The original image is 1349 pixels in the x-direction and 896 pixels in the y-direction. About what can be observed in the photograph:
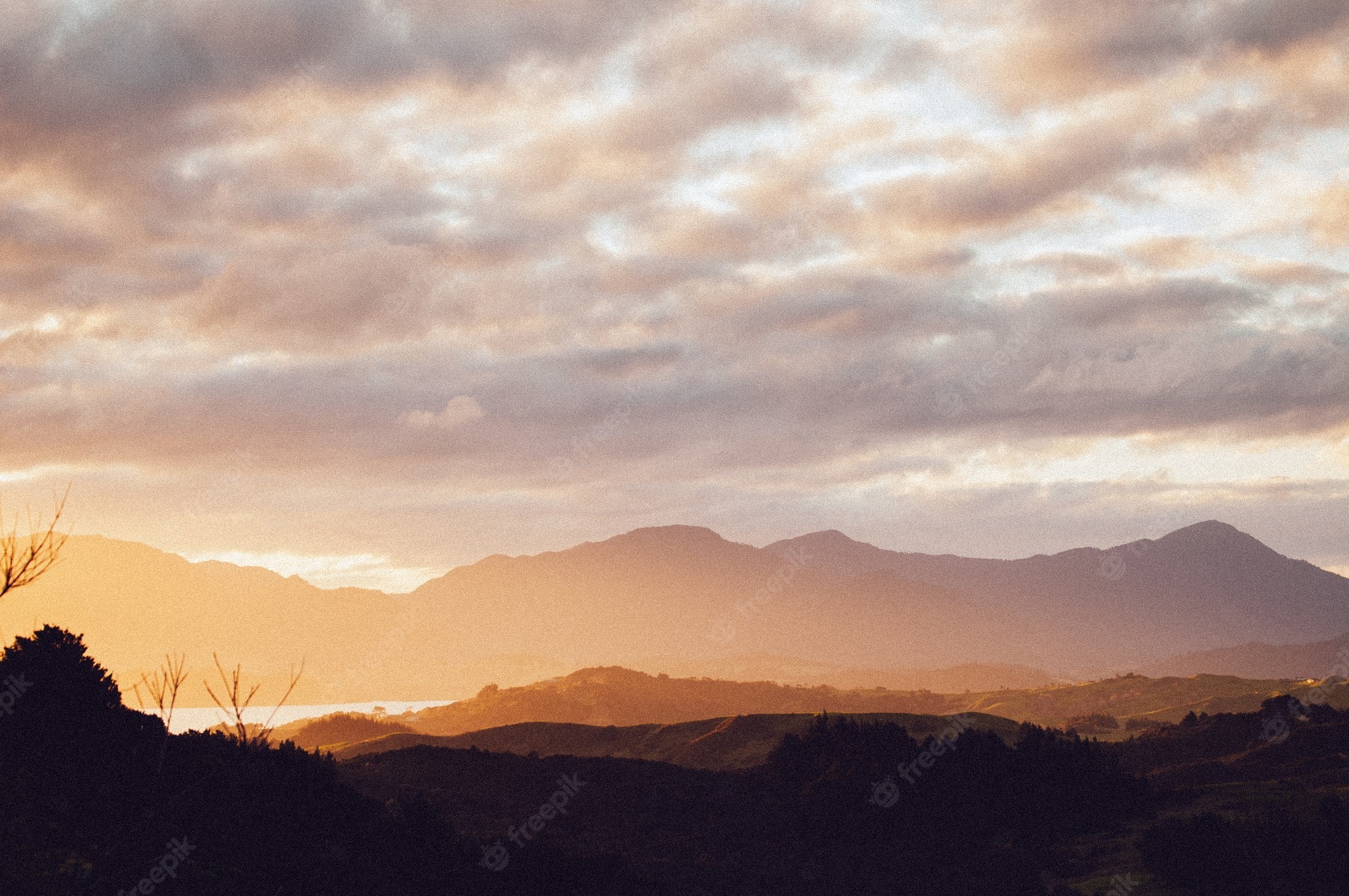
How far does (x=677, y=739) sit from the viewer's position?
75.8 meters

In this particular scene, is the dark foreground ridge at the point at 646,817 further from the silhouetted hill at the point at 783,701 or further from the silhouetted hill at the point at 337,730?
the silhouetted hill at the point at 337,730

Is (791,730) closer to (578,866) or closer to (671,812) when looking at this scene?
(671,812)

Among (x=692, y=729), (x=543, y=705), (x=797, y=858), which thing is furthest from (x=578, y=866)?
(x=543, y=705)

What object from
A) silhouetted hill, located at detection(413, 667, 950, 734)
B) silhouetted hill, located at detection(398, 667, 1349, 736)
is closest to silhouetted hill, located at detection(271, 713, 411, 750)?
silhouetted hill, located at detection(398, 667, 1349, 736)

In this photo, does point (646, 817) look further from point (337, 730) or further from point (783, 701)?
point (783, 701)

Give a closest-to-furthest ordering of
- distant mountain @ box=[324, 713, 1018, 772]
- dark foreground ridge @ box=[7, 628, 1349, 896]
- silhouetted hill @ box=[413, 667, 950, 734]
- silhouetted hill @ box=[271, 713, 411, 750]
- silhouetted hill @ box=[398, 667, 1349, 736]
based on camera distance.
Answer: dark foreground ridge @ box=[7, 628, 1349, 896], distant mountain @ box=[324, 713, 1018, 772], silhouetted hill @ box=[398, 667, 1349, 736], silhouetted hill @ box=[271, 713, 411, 750], silhouetted hill @ box=[413, 667, 950, 734]

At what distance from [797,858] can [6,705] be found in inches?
1041

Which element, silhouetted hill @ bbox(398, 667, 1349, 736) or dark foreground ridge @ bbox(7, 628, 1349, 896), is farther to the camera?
silhouetted hill @ bbox(398, 667, 1349, 736)

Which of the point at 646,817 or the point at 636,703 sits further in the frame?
the point at 636,703

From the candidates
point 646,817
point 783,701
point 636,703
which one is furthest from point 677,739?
point 783,701

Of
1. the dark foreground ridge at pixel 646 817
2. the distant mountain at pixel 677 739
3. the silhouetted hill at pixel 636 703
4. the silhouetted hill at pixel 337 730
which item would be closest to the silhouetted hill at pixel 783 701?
the silhouetted hill at pixel 636 703

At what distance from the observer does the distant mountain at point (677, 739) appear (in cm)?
6812

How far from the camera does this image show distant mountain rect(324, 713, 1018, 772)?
68.1 metres

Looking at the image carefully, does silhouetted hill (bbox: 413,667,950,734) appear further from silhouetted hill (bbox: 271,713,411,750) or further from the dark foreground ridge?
the dark foreground ridge
